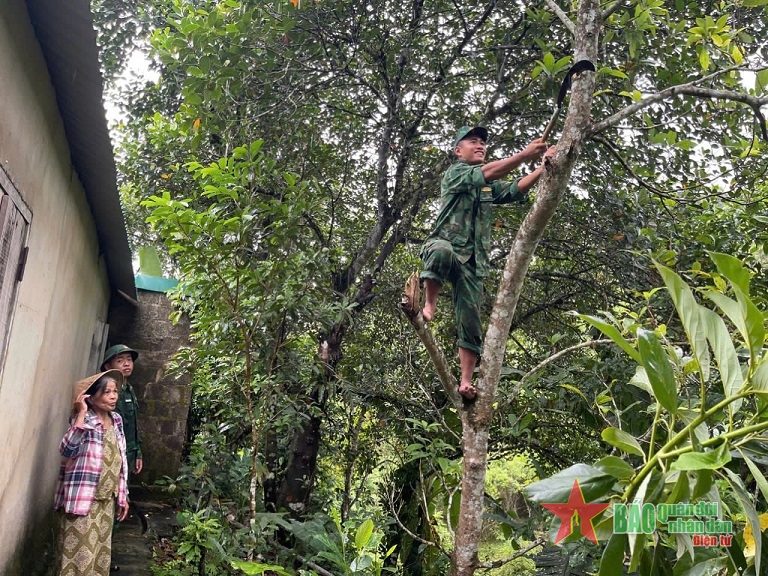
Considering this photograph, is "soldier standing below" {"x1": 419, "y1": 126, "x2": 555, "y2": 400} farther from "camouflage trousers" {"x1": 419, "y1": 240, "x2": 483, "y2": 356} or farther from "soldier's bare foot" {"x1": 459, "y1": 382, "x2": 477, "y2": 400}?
"soldier's bare foot" {"x1": 459, "y1": 382, "x2": 477, "y2": 400}

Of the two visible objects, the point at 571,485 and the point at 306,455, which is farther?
the point at 306,455

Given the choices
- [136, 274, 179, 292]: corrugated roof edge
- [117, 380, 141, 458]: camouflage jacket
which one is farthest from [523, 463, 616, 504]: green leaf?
[136, 274, 179, 292]: corrugated roof edge

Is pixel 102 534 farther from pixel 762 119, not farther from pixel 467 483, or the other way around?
pixel 762 119

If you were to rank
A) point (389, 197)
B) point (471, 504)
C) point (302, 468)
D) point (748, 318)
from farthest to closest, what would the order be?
point (389, 197), point (302, 468), point (471, 504), point (748, 318)

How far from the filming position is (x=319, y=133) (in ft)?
18.8

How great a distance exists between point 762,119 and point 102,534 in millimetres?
4055

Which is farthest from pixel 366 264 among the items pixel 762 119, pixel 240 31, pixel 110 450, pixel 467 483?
pixel 762 119

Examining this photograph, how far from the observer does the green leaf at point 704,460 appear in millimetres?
1158

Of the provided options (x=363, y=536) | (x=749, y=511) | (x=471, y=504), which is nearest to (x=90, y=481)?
(x=363, y=536)

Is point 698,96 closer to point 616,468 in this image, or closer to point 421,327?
point 421,327

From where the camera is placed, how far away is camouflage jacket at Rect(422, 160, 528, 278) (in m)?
3.10

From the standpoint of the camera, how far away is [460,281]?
10.3ft

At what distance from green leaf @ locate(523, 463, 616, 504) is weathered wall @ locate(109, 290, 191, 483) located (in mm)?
5381

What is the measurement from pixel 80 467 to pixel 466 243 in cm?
260
